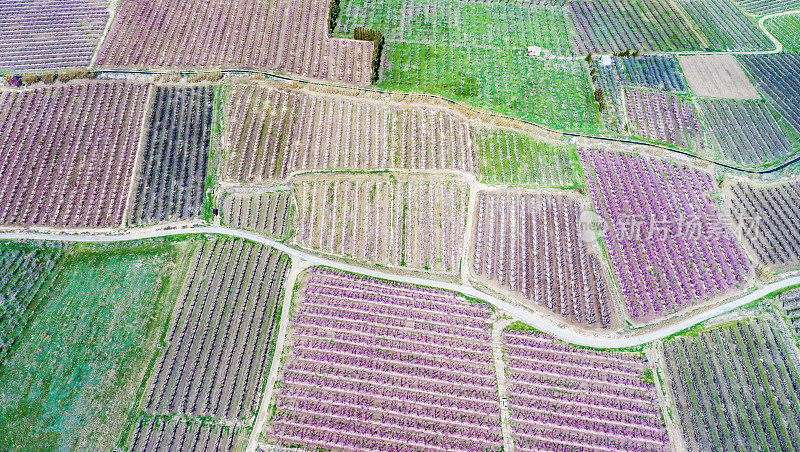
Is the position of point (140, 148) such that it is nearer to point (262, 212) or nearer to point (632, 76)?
point (262, 212)

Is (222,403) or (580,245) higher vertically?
(580,245)

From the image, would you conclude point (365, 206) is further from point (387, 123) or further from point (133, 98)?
point (133, 98)

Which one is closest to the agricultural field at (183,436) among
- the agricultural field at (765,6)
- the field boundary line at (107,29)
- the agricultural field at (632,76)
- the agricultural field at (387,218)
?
the agricultural field at (387,218)

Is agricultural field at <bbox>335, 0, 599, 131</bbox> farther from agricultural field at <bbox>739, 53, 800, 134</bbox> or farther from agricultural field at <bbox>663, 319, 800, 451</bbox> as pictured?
agricultural field at <bbox>663, 319, 800, 451</bbox>

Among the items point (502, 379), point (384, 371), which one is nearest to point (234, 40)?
point (384, 371)

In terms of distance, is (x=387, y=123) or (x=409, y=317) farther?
(x=387, y=123)

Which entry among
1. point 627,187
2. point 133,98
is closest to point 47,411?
point 133,98

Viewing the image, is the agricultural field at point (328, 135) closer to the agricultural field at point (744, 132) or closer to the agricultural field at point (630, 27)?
the agricultural field at point (630, 27)

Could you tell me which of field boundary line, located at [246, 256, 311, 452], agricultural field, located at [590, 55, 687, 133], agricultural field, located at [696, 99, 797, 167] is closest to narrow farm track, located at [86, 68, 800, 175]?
agricultural field, located at [696, 99, 797, 167]
